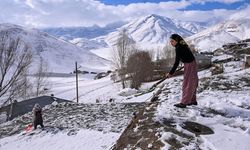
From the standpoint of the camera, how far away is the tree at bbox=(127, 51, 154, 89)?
206ft

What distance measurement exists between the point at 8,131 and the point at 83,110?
4.78 metres

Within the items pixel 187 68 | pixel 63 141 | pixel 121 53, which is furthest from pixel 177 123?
pixel 121 53

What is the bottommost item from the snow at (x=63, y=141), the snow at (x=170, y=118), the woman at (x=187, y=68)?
the snow at (x=63, y=141)

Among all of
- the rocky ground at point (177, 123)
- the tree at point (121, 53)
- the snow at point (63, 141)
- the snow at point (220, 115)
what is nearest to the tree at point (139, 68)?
the tree at point (121, 53)

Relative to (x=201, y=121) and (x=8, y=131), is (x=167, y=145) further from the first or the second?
(x=8, y=131)

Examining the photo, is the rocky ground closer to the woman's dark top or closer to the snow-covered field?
the snow-covered field

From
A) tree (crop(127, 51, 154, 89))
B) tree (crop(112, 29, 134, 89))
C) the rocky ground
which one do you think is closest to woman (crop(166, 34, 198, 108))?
the rocky ground

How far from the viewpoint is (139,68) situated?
6431cm

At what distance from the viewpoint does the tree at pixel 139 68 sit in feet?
206

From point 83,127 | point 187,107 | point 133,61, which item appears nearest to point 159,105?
point 187,107

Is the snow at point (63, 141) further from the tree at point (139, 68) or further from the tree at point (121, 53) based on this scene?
the tree at point (121, 53)

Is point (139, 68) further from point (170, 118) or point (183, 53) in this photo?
point (170, 118)

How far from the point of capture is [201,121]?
813 cm

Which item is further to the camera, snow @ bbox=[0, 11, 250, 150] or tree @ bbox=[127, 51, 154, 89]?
tree @ bbox=[127, 51, 154, 89]
